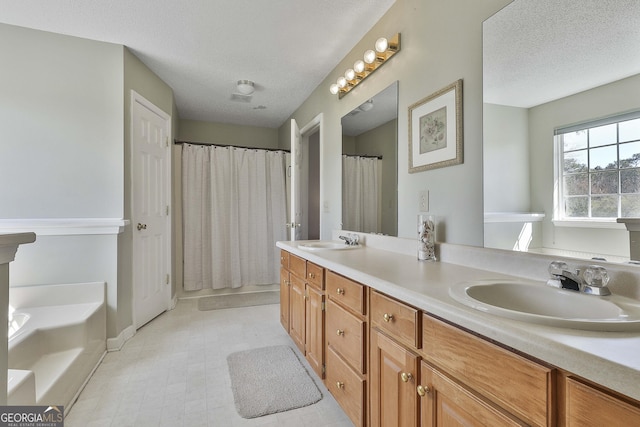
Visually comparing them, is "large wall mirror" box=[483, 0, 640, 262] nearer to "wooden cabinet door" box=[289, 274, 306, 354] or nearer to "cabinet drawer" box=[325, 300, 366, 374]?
"cabinet drawer" box=[325, 300, 366, 374]

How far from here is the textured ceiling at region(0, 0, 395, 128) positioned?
1905mm

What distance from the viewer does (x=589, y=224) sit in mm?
957

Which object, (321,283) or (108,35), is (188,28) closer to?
(108,35)

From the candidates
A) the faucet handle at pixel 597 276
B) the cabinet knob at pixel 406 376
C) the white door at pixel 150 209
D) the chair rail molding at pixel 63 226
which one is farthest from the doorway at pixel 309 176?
the faucet handle at pixel 597 276

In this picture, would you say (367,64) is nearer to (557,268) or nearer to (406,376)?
(557,268)

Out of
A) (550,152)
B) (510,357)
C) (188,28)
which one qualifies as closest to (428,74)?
(550,152)

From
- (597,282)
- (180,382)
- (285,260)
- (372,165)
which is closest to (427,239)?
(597,282)

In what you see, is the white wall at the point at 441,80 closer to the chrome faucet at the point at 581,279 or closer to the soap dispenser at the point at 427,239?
the soap dispenser at the point at 427,239

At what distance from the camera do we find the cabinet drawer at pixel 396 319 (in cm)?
93

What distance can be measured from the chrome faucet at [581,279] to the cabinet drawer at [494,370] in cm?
40

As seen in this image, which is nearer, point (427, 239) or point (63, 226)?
point (427, 239)

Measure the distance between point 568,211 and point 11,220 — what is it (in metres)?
3.22

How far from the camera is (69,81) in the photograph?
225cm

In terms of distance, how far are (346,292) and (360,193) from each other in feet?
3.65
